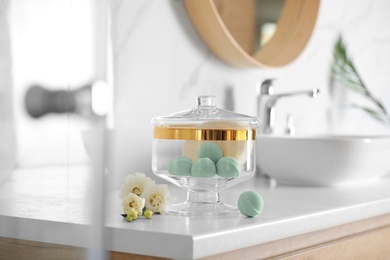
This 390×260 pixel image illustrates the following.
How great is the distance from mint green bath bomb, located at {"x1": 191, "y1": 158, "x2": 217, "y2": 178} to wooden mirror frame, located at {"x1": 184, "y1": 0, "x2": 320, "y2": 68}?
71 centimetres

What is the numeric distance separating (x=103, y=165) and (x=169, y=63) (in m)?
1.03

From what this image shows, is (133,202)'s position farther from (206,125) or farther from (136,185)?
(206,125)

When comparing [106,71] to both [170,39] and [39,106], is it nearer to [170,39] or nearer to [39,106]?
[39,106]

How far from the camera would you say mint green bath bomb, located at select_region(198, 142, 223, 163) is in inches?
50.3

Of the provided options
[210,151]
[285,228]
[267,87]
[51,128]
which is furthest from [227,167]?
[267,87]

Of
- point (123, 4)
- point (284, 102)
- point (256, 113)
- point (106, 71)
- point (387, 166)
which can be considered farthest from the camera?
point (284, 102)

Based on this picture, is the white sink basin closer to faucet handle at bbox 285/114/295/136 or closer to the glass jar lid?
faucet handle at bbox 285/114/295/136

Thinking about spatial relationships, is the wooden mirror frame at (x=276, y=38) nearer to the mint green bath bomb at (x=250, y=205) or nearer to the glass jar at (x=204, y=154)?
the glass jar at (x=204, y=154)

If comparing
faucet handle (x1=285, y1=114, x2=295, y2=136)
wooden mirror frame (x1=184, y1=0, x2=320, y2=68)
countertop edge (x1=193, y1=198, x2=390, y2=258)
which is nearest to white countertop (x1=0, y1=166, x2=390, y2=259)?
countertop edge (x1=193, y1=198, x2=390, y2=258)

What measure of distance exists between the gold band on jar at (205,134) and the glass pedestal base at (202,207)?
0.11m

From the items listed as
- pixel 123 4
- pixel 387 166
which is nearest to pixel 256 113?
pixel 387 166

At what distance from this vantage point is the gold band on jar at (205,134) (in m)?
1.29

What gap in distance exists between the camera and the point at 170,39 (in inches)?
73.6

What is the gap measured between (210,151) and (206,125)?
1.9 inches
